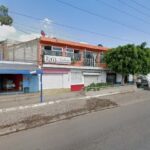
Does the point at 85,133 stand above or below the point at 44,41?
below

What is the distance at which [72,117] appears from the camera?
11.3m

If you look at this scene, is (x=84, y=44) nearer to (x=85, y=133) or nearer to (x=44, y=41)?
(x=44, y=41)

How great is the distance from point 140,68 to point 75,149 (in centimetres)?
2354

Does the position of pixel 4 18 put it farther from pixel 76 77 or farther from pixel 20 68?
pixel 76 77

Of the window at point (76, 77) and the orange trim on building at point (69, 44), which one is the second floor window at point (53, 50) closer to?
the orange trim on building at point (69, 44)

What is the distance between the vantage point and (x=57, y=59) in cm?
2423

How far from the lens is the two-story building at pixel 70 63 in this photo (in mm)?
23891

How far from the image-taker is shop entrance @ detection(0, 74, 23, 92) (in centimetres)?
2233

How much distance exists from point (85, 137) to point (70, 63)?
18.9m

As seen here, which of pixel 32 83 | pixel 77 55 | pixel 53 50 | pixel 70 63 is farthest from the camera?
pixel 77 55

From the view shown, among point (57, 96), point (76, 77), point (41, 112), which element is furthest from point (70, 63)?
point (41, 112)

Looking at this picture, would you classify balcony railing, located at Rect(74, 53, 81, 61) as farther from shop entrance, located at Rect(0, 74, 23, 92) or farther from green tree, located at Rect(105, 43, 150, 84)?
shop entrance, located at Rect(0, 74, 23, 92)

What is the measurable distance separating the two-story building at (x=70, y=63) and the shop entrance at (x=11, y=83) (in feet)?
7.84

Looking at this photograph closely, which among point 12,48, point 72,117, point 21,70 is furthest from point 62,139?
point 12,48
